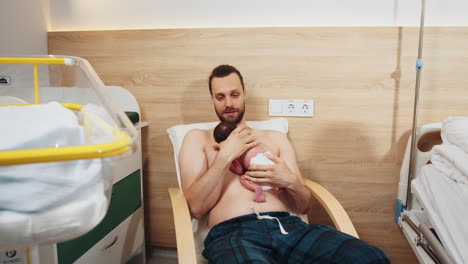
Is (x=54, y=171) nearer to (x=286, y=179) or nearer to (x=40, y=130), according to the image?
(x=40, y=130)

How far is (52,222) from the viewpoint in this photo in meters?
0.53

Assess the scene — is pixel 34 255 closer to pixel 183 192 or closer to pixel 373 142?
pixel 183 192

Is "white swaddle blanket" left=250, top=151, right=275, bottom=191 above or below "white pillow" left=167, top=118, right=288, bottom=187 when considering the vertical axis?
below

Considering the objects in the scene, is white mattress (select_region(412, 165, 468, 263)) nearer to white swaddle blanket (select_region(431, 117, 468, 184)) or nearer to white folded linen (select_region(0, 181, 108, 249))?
white swaddle blanket (select_region(431, 117, 468, 184))

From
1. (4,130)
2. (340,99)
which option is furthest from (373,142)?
(4,130)

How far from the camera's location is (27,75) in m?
1.04

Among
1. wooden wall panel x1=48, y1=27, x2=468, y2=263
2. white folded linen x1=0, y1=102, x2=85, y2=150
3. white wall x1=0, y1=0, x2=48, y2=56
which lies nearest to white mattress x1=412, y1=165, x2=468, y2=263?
wooden wall panel x1=48, y1=27, x2=468, y2=263

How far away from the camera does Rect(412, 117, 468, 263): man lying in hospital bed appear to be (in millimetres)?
1210

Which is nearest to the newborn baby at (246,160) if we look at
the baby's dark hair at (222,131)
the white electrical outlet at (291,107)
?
the baby's dark hair at (222,131)

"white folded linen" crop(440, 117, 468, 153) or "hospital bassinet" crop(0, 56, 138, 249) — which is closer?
"hospital bassinet" crop(0, 56, 138, 249)

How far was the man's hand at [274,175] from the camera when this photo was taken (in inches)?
58.5

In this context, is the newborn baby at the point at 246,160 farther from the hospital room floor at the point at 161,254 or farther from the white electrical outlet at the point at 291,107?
the hospital room floor at the point at 161,254

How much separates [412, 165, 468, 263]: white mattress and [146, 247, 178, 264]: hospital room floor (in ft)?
4.91

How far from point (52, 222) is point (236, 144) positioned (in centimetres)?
102
